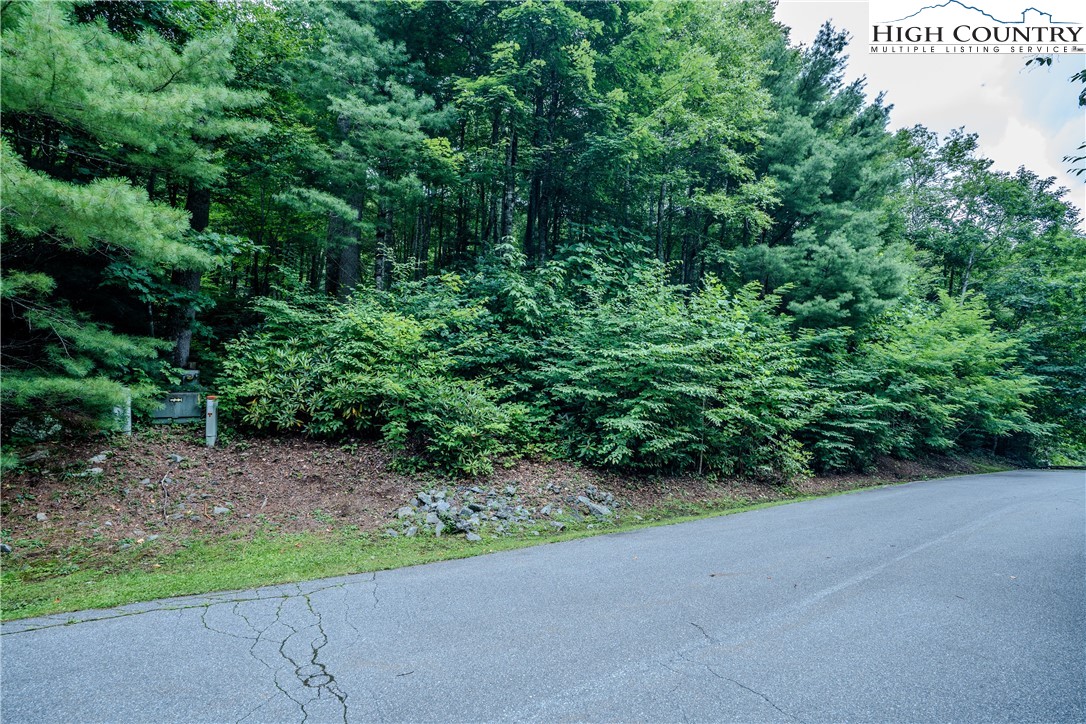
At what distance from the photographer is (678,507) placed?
742cm

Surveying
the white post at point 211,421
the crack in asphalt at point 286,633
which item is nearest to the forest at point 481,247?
the white post at point 211,421

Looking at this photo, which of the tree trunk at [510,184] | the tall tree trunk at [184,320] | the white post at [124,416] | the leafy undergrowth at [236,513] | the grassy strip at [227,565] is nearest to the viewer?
the grassy strip at [227,565]

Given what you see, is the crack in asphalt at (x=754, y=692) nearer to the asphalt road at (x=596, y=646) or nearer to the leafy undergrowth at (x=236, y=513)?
the asphalt road at (x=596, y=646)

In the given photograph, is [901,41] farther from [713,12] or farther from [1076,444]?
[1076,444]

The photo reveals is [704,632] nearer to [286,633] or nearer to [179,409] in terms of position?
[286,633]

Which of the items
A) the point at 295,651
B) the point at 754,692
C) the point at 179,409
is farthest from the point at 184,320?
the point at 754,692

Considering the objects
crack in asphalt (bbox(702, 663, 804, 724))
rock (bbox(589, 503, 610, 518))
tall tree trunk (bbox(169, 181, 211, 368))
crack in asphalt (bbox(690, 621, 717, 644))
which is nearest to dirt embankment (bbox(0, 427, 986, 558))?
rock (bbox(589, 503, 610, 518))

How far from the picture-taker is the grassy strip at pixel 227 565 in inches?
146

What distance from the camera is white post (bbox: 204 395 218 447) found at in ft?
23.0

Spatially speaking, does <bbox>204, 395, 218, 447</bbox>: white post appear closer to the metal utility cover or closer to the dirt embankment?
the dirt embankment

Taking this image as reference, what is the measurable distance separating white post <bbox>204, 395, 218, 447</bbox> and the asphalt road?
13.5 feet

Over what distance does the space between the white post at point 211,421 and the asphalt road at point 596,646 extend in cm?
410

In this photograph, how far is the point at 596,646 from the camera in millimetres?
2994

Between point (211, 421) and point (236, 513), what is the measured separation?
2.09 meters
